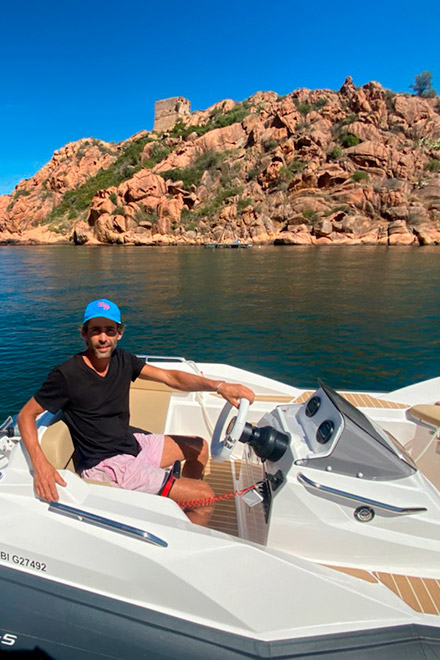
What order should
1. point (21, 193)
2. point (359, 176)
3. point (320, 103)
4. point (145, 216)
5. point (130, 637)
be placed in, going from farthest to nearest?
point (21, 193)
point (320, 103)
point (145, 216)
point (359, 176)
point (130, 637)

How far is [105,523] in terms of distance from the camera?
221 centimetres

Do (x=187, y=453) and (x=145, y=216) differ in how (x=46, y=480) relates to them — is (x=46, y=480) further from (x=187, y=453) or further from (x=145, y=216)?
(x=145, y=216)

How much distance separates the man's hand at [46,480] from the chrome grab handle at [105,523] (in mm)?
59

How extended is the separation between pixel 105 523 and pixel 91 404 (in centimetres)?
78

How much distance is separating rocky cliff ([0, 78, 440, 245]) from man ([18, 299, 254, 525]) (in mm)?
54419

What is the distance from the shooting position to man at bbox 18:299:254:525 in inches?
96.5

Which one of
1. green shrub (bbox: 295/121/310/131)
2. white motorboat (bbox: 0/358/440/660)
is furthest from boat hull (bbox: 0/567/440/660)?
green shrub (bbox: 295/121/310/131)

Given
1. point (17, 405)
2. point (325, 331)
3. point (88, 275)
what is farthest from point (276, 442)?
point (88, 275)

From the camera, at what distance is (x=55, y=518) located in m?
2.29

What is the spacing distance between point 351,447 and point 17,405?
6.81 metres

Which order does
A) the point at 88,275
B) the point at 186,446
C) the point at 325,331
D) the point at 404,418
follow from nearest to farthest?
1. the point at 186,446
2. the point at 404,418
3. the point at 325,331
4. the point at 88,275

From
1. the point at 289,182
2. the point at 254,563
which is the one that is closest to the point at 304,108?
the point at 289,182

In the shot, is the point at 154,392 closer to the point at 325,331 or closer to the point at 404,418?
the point at 404,418

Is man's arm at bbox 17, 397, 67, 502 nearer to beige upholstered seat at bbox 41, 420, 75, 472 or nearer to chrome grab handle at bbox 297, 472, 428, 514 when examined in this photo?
beige upholstered seat at bbox 41, 420, 75, 472
